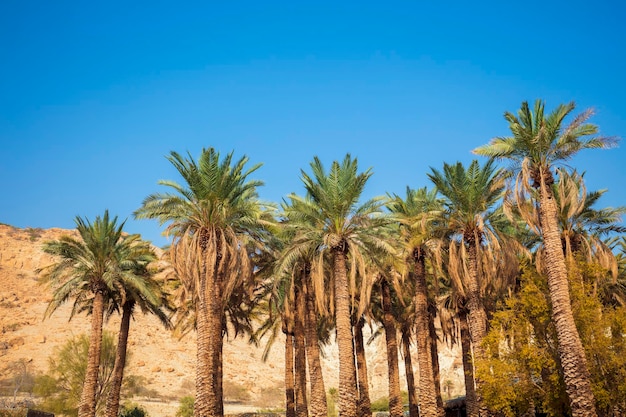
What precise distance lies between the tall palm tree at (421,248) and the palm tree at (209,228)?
853 centimetres

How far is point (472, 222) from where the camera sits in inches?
1180

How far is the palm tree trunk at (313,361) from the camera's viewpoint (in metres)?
29.1

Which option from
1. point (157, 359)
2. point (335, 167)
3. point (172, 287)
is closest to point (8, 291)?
point (157, 359)

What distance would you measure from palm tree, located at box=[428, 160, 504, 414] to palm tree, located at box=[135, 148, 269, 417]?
1027cm

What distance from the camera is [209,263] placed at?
88.1 ft

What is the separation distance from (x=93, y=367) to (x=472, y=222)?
74.5 ft

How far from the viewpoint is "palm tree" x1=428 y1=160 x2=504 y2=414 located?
29.2 m

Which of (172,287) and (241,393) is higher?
(172,287)

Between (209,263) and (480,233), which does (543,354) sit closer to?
(480,233)

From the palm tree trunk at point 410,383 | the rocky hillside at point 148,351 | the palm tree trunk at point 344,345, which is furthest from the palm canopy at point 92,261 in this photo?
the rocky hillside at point 148,351

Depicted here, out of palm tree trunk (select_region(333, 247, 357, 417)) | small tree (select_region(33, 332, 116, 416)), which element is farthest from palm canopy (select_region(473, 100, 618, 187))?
small tree (select_region(33, 332, 116, 416))

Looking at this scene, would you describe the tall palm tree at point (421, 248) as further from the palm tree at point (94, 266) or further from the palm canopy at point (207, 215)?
the palm tree at point (94, 266)

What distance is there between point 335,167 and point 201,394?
12.8m

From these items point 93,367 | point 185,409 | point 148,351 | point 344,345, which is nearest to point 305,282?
point 344,345
